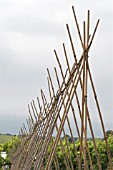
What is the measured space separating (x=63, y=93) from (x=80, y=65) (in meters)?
0.84

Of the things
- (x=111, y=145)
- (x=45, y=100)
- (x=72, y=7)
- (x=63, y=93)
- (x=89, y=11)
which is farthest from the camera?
(x=111, y=145)

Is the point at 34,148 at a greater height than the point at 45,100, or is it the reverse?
the point at 45,100

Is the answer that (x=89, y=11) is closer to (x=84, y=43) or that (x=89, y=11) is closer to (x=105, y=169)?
(x=84, y=43)

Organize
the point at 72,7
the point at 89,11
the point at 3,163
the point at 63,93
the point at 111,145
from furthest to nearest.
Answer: the point at 3,163, the point at 111,145, the point at 63,93, the point at 72,7, the point at 89,11

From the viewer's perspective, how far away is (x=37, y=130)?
683cm

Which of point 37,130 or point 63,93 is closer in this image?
point 63,93

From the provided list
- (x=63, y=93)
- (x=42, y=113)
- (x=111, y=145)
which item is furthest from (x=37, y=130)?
(x=111, y=145)

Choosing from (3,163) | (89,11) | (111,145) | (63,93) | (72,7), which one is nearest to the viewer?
(89,11)

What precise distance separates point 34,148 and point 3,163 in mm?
8018

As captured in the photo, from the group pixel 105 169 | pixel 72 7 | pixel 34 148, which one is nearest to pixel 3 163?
pixel 105 169

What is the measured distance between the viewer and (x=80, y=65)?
14.2 feet

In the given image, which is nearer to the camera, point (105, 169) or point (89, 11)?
point (89, 11)

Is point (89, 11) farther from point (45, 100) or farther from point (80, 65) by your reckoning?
point (45, 100)

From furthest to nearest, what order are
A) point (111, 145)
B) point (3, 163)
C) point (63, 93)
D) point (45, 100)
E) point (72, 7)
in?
point (3, 163)
point (111, 145)
point (45, 100)
point (63, 93)
point (72, 7)
